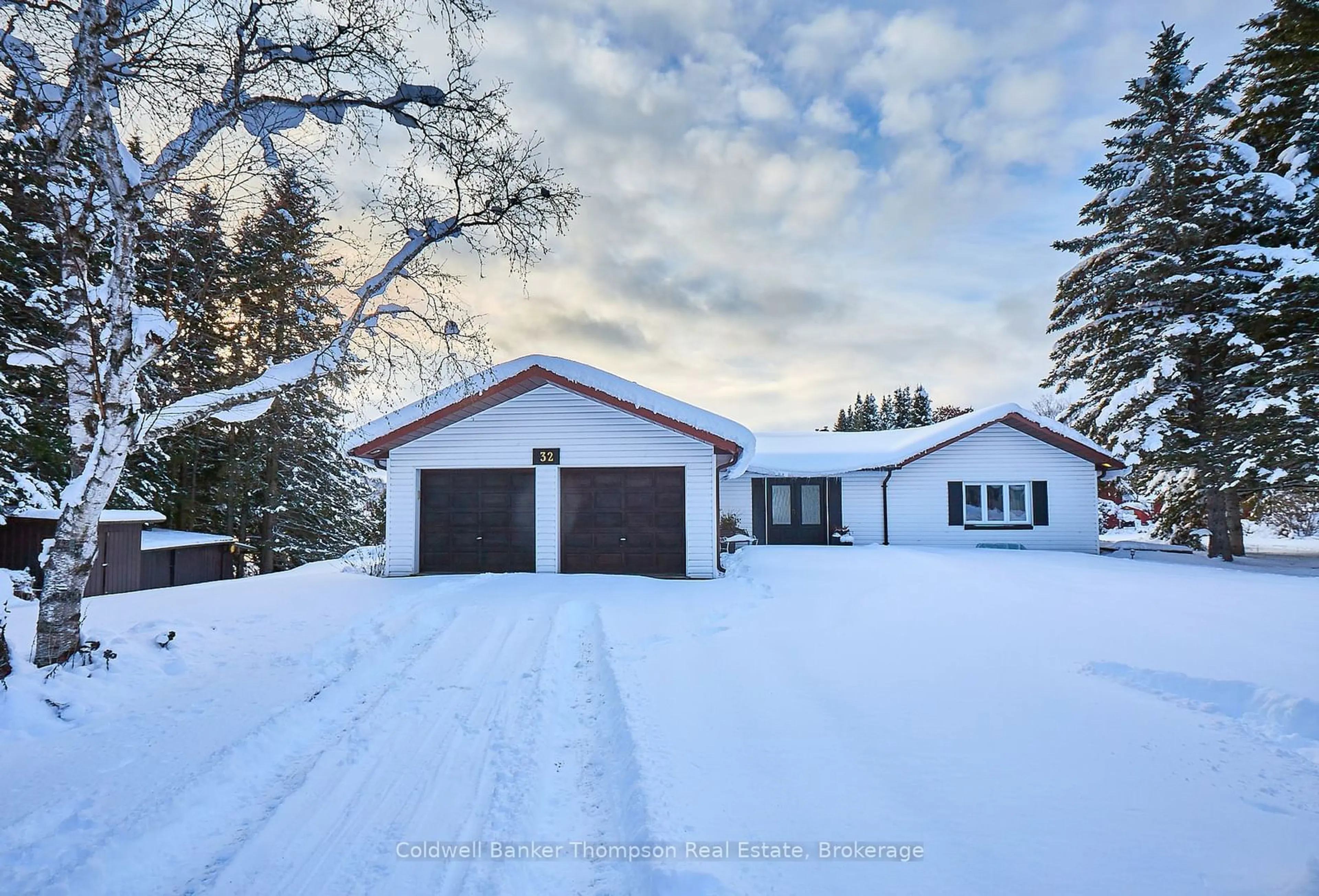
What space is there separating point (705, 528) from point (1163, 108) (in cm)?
1821

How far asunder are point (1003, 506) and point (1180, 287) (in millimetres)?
7587

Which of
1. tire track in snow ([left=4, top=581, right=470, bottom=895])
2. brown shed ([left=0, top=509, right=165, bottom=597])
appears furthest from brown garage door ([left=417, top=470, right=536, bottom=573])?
brown shed ([left=0, top=509, right=165, bottom=597])

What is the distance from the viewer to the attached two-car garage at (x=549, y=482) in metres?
12.1

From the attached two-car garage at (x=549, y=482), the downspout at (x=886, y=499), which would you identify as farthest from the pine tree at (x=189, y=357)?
the downspout at (x=886, y=499)

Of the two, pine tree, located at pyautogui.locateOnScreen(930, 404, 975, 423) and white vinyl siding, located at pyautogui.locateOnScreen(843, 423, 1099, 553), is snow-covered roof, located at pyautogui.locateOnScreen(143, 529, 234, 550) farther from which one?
pine tree, located at pyautogui.locateOnScreen(930, 404, 975, 423)

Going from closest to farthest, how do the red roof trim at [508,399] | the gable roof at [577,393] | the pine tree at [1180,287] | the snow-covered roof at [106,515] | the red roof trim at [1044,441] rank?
the gable roof at [577,393]
the red roof trim at [508,399]
the snow-covered roof at [106,515]
the pine tree at [1180,287]
the red roof trim at [1044,441]

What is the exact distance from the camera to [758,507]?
20.6 m

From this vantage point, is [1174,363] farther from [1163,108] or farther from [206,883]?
[206,883]

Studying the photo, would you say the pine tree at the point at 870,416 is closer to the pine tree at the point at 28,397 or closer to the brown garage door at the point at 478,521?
the brown garage door at the point at 478,521

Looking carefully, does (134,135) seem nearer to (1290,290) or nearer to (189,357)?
(189,357)

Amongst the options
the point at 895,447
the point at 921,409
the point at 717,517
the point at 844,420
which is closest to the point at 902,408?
the point at 921,409

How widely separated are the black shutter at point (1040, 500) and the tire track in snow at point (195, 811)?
1965 cm

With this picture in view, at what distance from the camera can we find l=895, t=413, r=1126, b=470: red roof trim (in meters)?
17.8

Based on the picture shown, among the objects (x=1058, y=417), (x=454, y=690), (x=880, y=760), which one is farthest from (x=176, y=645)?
(x=1058, y=417)
